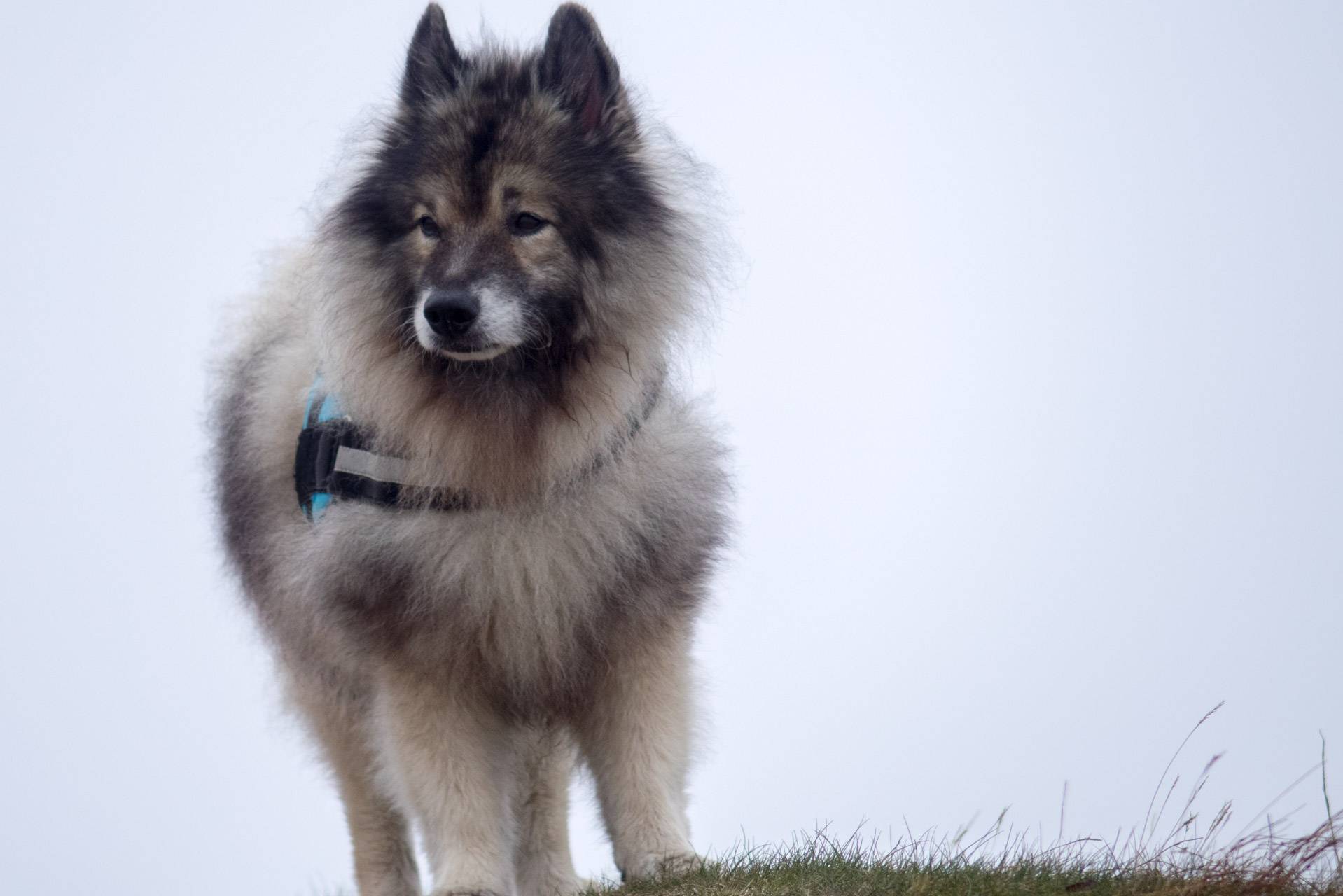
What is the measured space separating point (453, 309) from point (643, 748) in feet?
4.81

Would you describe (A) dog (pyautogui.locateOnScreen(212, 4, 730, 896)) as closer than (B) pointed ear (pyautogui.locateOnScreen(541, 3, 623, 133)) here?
Yes

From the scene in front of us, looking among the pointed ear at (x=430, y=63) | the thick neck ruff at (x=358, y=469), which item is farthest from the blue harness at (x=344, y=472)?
the pointed ear at (x=430, y=63)

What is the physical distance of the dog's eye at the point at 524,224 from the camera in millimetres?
3988

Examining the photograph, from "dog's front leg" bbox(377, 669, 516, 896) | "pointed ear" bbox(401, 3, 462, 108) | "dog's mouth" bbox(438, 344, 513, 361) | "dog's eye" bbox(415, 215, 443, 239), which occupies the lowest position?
"dog's front leg" bbox(377, 669, 516, 896)

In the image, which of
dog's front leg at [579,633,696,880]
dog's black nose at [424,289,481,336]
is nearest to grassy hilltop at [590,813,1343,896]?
dog's front leg at [579,633,696,880]

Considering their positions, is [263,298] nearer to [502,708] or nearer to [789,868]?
[502,708]

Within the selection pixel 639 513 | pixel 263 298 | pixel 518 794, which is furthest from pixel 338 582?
pixel 263 298

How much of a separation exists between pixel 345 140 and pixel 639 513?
1.50m

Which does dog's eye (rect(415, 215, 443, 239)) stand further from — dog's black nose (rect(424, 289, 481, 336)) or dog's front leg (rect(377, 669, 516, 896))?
dog's front leg (rect(377, 669, 516, 896))

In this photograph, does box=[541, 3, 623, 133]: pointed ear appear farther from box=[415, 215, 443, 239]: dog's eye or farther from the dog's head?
box=[415, 215, 443, 239]: dog's eye

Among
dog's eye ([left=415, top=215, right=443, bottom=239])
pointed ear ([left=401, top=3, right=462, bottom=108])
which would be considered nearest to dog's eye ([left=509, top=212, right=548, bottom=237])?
dog's eye ([left=415, top=215, right=443, bottom=239])

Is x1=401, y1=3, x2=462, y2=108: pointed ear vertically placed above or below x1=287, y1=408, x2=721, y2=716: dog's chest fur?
above

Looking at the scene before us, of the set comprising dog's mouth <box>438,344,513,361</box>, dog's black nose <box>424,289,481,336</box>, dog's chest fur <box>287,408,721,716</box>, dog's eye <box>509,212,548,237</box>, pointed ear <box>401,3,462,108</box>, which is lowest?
dog's chest fur <box>287,408,721,716</box>

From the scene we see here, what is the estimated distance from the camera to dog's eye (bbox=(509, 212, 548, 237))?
399 cm
